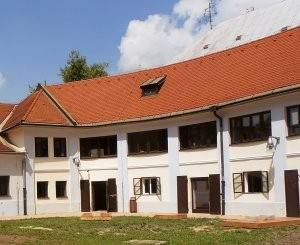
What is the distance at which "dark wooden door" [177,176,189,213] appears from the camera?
3048 centimetres

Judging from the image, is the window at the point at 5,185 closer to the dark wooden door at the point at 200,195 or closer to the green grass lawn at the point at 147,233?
the green grass lawn at the point at 147,233

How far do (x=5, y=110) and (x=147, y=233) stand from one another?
74.6 feet

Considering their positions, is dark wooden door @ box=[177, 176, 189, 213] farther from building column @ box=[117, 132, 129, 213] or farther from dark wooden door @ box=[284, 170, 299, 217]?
dark wooden door @ box=[284, 170, 299, 217]

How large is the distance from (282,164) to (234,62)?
339 inches

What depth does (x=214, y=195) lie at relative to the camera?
2872 centimetres

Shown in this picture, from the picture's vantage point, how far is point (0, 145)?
33906mm

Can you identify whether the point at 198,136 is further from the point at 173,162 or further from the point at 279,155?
the point at 279,155

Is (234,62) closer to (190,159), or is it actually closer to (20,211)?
(190,159)

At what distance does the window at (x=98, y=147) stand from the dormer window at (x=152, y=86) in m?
3.52

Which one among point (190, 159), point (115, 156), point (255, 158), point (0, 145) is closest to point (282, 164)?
point (255, 158)

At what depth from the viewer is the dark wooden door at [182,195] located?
3048 centimetres

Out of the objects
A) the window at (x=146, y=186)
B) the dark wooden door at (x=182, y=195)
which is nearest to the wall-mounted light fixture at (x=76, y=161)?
the window at (x=146, y=186)

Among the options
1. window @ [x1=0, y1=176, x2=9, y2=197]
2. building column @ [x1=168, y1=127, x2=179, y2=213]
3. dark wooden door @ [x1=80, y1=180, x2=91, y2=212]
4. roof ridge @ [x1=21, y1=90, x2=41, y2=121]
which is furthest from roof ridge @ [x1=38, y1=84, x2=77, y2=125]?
building column @ [x1=168, y1=127, x2=179, y2=213]

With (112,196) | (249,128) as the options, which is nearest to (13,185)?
(112,196)
